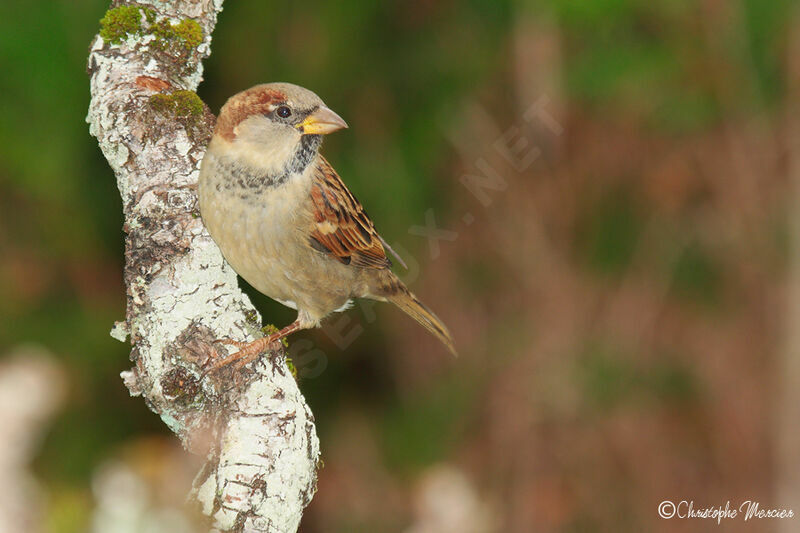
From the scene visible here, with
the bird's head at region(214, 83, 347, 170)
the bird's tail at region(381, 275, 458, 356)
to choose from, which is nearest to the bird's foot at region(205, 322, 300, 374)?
the bird's head at region(214, 83, 347, 170)

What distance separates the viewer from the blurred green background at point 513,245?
12.9ft

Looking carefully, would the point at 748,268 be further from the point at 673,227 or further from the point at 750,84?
the point at 750,84

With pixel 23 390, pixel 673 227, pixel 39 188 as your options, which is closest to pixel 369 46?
pixel 39 188

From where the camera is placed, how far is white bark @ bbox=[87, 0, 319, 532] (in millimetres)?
1878

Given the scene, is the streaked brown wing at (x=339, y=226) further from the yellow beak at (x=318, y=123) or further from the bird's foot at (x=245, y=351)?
the bird's foot at (x=245, y=351)

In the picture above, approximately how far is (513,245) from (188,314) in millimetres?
3196

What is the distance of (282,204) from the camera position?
8.77 feet

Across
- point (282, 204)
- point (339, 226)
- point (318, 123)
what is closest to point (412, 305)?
point (339, 226)

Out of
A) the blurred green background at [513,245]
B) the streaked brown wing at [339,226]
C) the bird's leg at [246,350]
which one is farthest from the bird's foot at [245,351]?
the blurred green background at [513,245]

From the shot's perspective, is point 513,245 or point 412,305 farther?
point 513,245

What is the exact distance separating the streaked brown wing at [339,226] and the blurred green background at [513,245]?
87cm

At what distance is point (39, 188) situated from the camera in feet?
12.0
